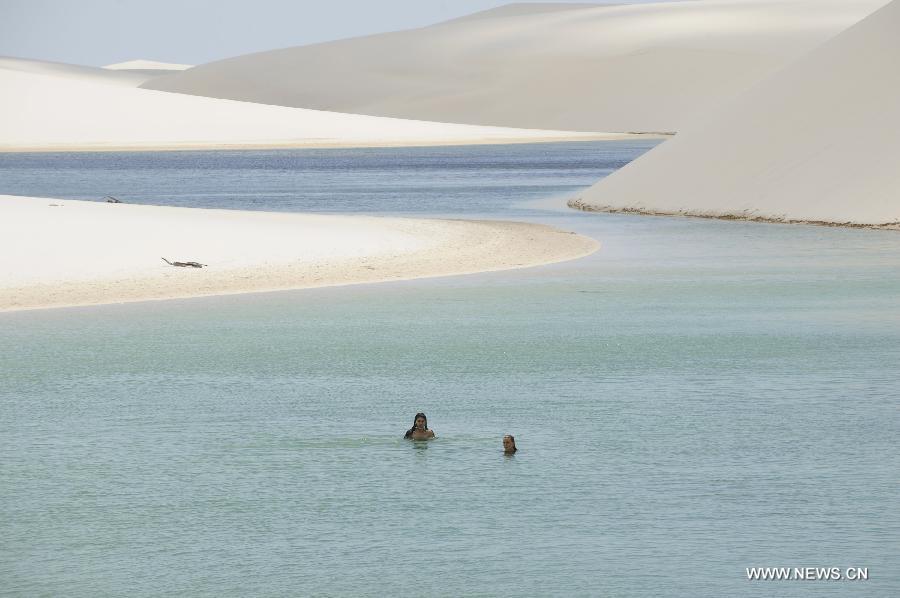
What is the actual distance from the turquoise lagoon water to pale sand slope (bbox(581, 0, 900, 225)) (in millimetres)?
12083

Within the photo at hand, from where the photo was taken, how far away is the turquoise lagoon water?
30.7ft

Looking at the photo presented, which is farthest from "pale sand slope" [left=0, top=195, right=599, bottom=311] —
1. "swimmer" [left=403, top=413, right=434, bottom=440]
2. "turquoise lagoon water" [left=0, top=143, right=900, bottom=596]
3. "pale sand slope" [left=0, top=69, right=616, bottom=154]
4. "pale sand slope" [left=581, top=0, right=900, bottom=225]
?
"pale sand slope" [left=0, top=69, right=616, bottom=154]

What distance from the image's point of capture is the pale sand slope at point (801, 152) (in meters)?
36.3

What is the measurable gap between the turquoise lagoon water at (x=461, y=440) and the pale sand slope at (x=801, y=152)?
1208 centimetres

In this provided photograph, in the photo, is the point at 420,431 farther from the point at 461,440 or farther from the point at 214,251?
the point at 214,251

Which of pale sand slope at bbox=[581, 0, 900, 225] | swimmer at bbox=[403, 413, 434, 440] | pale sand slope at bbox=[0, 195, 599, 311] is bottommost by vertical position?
pale sand slope at bbox=[0, 195, 599, 311]

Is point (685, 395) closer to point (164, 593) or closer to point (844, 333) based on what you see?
point (844, 333)

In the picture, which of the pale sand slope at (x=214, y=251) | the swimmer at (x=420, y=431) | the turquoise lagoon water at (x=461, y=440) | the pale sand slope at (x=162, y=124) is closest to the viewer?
the turquoise lagoon water at (x=461, y=440)

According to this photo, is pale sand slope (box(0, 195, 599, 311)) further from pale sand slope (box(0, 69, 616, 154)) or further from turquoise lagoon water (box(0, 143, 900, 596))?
pale sand slope (box(0, 69, 616, 154))

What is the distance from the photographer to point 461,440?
41.3ft

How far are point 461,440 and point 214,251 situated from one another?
629 inches

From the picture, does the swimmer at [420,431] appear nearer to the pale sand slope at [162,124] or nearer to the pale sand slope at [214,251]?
the pale sand slope at [214,251]

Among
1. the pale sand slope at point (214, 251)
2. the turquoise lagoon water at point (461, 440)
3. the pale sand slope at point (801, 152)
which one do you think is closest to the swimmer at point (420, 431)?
the turquoise lagoon water at point (461, 440)

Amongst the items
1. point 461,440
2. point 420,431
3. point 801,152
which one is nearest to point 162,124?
point 801,152
